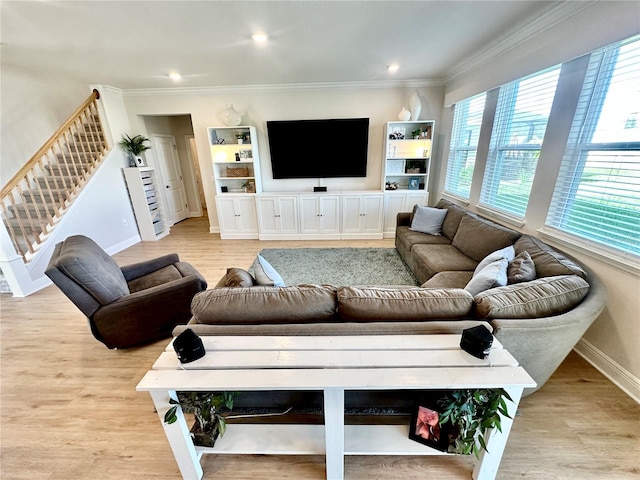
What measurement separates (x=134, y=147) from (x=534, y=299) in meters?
5.87

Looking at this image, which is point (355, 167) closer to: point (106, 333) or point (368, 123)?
point (368, 123)

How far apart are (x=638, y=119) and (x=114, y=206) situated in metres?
6.18

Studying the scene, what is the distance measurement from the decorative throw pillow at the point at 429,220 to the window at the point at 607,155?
1366 mm

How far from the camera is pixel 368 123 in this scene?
4.36 meters

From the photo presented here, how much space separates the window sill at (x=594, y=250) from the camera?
1.62 m

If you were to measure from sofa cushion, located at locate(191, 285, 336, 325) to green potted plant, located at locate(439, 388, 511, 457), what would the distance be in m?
0.64

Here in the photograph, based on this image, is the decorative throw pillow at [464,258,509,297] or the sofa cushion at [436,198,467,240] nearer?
the decorative throw pillow at [464,258,509,297]

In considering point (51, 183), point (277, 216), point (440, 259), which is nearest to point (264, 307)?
point (440, 259)

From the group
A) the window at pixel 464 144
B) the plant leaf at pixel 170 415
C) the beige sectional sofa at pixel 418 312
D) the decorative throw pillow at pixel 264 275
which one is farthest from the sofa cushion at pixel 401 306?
the window at pixel 464 144

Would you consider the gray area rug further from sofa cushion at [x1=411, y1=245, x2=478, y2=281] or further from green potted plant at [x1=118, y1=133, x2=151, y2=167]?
green potted plant at [x1=118, y1=133, x2=151, y2=167]

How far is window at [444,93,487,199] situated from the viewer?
3.41 meters

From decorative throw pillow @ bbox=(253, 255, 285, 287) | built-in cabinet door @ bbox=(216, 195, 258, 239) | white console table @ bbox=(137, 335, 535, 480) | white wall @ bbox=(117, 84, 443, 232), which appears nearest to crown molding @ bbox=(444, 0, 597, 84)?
white wall @ bbox=(117, 84, 443, 232)

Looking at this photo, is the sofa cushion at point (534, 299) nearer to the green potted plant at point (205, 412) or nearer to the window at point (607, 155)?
the window at point (607, 155)

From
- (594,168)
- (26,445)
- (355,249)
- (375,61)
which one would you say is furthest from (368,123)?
(26,445)
